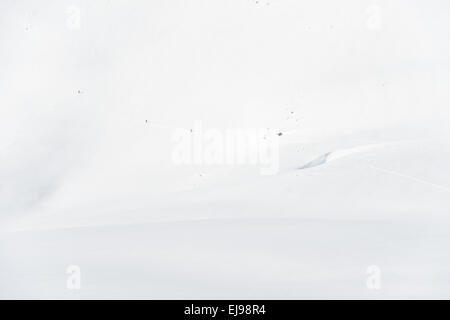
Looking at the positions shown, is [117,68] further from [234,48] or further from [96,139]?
[234,48]

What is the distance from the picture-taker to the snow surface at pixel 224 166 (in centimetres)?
212

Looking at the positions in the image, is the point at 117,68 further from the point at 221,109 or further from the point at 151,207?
the point at 151,207

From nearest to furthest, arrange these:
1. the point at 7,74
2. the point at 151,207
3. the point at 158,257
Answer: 1. the point at 158,257
2. the point at 151,207
3. the point at 7,74

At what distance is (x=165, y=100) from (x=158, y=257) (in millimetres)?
1244

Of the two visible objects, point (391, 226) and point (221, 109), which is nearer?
point (391, 226)

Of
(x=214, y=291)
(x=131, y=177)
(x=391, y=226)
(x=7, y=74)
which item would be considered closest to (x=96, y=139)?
(x=131, y=177)

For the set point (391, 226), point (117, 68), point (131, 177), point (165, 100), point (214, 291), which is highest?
point (117, 68)

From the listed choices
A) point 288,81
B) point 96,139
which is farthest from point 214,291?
point 288,81

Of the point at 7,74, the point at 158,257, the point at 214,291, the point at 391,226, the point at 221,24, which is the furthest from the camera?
the point at 221,24

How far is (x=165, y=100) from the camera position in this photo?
3227 mm

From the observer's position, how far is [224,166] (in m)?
2.93

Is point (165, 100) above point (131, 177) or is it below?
above

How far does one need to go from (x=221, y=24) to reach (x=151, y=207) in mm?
1332

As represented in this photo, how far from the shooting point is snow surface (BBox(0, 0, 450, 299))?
212 cm
